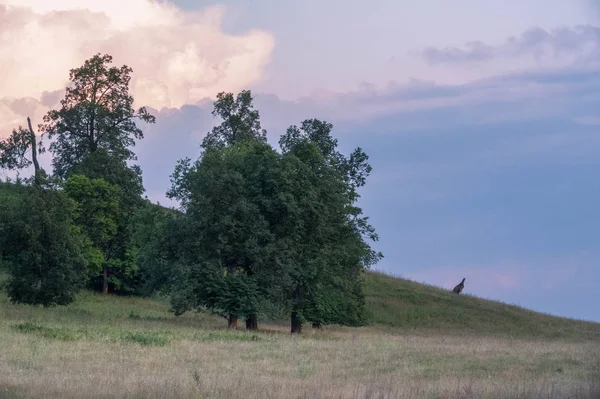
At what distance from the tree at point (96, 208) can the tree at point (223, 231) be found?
72.4 feet

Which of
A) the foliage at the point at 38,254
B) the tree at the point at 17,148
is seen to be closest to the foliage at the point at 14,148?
the tree at the point at 17,148

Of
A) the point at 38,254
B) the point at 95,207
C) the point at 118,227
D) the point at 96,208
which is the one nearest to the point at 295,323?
the point at 38,254

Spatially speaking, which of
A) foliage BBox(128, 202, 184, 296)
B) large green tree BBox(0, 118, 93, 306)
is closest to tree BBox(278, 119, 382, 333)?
foliage BBox(128, 202, 184, 296)

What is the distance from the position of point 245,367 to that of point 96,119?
4923 centimetres

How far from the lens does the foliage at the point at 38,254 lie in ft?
139

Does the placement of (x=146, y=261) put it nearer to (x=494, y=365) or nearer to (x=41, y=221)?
(x=41, y=221)

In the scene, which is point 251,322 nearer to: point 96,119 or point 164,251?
point 164,251

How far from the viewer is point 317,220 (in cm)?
4094

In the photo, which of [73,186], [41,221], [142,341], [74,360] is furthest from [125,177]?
[74,360]

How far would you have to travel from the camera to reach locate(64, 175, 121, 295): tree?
2372 inches

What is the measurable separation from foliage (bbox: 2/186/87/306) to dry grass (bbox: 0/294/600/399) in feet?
15.1

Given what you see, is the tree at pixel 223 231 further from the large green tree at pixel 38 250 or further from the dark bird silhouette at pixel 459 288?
the dark bird silhouette at pixel 459 288

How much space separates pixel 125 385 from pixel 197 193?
83.2 ft

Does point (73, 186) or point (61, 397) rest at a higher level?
point (73, 186)
